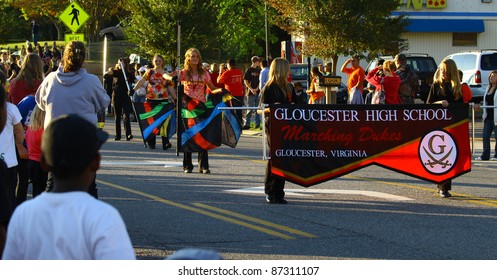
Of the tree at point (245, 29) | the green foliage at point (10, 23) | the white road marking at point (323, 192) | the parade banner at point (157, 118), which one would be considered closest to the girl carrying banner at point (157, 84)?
the parade banner at point (157, 118)

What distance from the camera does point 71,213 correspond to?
359 centimetres

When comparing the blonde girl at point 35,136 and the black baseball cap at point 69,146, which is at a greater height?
the black baseball cap at point 69,146

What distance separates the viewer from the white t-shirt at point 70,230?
3.53 meters

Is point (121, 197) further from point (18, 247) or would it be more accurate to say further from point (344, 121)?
point (18, 247)

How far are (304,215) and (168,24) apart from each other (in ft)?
75.7

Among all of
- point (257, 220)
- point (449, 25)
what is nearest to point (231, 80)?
point (257, 220)

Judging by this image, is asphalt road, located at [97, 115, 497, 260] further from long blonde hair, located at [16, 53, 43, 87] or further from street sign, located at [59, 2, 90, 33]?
street sign, located at [59, 2, 90, 33]

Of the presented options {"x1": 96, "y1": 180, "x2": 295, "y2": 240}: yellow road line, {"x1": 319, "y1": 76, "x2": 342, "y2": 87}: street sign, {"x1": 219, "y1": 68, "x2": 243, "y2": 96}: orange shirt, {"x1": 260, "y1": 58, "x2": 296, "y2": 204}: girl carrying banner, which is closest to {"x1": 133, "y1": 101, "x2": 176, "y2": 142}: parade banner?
{"x1": 96, "y1": 180, "x2": 295, "y2": 240}: yellow road line

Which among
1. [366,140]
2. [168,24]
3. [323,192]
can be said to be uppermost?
[168,24]

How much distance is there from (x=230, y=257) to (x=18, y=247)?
16.1 feet

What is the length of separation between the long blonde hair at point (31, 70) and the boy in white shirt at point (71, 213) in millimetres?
6851

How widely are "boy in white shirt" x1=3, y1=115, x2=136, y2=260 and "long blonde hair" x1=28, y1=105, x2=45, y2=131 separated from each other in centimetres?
582

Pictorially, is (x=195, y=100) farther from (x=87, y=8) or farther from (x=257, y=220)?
(x=87, y=8)

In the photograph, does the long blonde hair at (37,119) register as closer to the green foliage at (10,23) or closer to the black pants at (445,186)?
the black pants at (445,186)
